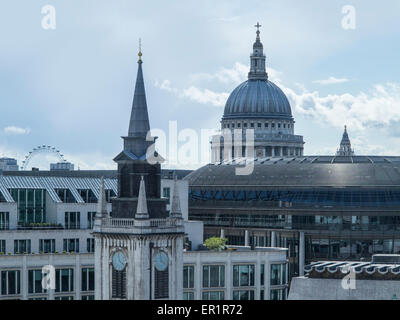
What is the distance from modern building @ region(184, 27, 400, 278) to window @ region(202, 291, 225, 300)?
4955cm

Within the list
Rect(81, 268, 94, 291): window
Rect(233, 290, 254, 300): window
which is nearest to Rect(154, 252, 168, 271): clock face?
Rect(81, 268, 94, 291): window

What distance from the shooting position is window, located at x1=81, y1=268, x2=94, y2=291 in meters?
105

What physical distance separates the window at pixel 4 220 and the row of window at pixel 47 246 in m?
2.57

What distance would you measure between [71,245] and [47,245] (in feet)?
8.92

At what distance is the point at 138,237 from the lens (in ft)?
292

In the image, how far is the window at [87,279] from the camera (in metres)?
105

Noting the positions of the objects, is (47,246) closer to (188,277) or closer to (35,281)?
(35,281)

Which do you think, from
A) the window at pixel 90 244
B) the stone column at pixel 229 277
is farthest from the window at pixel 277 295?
the window at pixel 90 244

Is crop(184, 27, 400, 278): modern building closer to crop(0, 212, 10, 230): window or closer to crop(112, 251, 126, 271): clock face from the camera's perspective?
crop(0, 212, 10, 230): window

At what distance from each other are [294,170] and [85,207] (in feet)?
240
